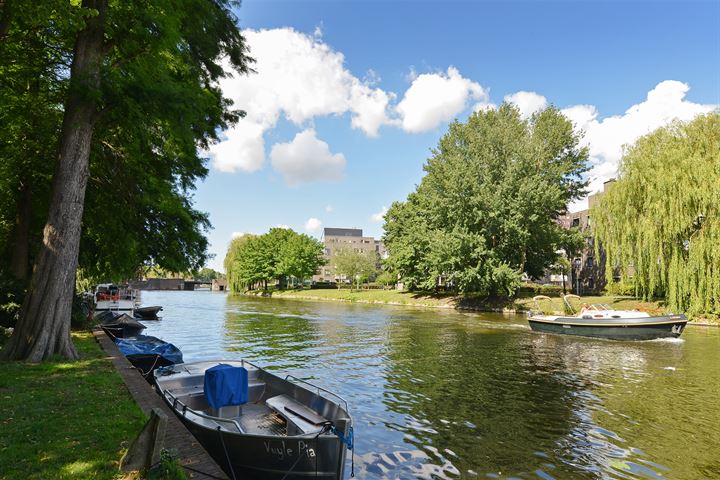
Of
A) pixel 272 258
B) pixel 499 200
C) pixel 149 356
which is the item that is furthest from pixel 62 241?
pixel 272 258

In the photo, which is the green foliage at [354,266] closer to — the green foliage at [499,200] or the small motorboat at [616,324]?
the green foliage at [499,200]

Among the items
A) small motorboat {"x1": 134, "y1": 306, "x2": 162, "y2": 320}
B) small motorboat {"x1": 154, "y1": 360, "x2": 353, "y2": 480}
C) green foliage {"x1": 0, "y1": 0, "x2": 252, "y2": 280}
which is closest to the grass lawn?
small motorboat {"x1": 154, "y1": 360, "x2": 353, "y2": 480}

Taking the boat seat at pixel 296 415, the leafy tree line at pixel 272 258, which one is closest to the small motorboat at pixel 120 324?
the boat seat at pixel 296 415

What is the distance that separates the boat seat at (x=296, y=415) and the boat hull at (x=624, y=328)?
23.8m

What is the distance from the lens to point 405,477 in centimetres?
767

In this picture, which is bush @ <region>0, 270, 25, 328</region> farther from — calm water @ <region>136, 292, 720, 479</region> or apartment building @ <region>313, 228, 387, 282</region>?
apartment building @ <region>313, 228, 387, 282</region>

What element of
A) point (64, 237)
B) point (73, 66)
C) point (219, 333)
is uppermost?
point (73, 66)

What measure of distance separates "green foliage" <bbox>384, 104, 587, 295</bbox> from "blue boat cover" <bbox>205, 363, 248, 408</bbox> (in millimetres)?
38365

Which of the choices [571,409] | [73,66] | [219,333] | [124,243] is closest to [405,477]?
[571,409]

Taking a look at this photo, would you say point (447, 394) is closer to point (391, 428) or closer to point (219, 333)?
point (391, 428)

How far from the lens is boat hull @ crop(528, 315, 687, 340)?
2457 centimetres

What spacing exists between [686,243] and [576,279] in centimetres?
3471

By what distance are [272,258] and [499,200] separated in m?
60.5

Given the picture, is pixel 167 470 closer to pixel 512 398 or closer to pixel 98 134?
pixel 512 398
